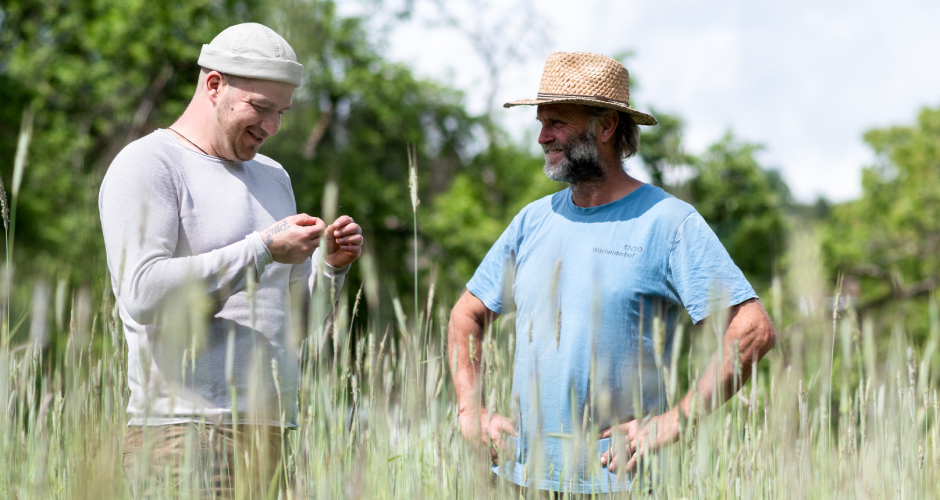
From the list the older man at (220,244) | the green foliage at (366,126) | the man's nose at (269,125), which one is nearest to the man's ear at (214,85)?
the older man at (220,244)

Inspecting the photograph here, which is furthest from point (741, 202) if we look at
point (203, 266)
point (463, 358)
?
point (203, 266)

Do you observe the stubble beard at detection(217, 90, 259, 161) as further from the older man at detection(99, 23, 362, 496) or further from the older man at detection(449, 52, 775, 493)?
the older man at detection(449, 52, 775, 493)

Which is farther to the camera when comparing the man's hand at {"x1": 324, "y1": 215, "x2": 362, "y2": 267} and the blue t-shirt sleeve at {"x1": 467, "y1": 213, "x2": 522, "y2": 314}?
the blue t-shirt sleeve at {"x1": 467, "y1": 213, "x2": 522, "y2": 314}

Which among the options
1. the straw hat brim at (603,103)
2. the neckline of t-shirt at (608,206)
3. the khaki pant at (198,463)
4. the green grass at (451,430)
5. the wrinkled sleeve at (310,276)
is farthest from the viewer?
the straw hat brim at (603,103)

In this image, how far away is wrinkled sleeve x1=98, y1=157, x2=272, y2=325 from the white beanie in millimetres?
317

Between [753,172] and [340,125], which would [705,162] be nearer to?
[753,172]

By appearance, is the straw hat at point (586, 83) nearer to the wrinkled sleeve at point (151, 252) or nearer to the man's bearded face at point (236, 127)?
the man's bearded face at point (236, 127)

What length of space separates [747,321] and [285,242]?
3.47 ft

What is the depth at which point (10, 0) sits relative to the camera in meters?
13.5

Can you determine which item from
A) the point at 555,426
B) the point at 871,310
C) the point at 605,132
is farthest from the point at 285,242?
the point at 871,310

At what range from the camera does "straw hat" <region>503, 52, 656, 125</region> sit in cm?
218

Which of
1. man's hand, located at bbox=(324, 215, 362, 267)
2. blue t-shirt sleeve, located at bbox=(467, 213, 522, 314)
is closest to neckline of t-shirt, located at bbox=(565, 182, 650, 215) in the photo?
blue t-shirt sleeve, located at bbox=(467, 213, 522, 314)

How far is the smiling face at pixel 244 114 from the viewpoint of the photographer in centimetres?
182

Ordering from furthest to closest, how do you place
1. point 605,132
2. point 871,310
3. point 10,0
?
point 10,0, point 871,310, point 605,132
